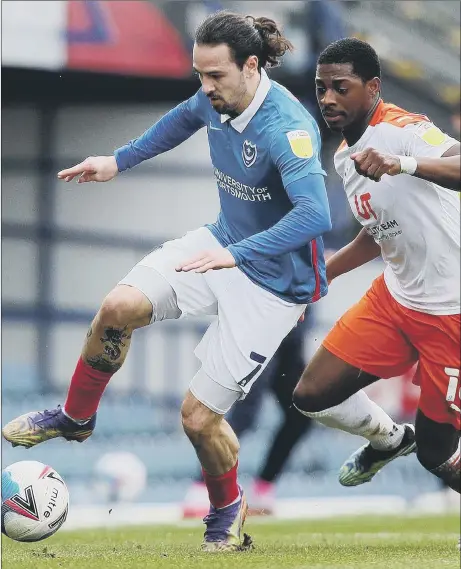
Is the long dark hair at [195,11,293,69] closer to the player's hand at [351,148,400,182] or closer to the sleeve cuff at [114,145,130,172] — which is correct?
the sleeve cuff at [114,145,130,172]

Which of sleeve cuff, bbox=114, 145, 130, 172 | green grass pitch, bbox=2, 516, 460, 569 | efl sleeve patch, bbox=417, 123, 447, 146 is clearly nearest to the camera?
green grass pitch, bbox=2, 516, 460, 569

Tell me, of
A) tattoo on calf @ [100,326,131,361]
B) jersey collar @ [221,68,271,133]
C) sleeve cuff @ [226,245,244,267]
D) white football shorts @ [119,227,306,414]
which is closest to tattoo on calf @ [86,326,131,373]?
tattoo on calf @ [100,326,131,361]

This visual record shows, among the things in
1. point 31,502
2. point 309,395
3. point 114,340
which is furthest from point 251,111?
point 31,502

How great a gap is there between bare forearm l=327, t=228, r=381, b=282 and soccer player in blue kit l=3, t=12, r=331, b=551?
29 centimetres

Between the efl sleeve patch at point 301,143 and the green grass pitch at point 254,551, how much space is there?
1.64 m

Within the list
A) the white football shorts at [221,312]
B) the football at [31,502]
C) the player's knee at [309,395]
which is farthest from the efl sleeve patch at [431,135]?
the football at [31,502]

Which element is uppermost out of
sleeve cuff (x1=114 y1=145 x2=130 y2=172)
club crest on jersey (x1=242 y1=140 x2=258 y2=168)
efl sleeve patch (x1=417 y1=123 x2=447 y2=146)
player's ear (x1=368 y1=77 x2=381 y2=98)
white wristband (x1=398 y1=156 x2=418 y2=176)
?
player's ear (x1=368 y1=77 x2=381 y2=98)

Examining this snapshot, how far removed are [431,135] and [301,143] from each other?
531 mm

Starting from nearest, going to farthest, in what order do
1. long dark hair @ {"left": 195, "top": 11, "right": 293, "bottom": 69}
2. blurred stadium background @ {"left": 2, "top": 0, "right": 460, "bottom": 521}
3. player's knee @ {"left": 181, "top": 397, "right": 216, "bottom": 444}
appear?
long dark hair @ {"left": 195, "top": 11, "right": 293, "bottom": 69}, player's knee @ {"left": 181, "top": 397, "right": 216, "bottom": 444}, blurred stadium background @ {"left": 2, "top": 0, "right": 460, "bottom": 521}

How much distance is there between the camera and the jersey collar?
498 cm

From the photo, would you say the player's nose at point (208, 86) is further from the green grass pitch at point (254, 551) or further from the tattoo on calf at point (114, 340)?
the green grass pitch at point (254, 551)

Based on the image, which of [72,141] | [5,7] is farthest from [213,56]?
[72,141]

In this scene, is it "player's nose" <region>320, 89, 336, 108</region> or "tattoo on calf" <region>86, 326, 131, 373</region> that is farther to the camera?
"tattoo on calf" <region>86, 326, 131, 373</region>

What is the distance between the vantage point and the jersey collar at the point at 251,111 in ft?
16.4
